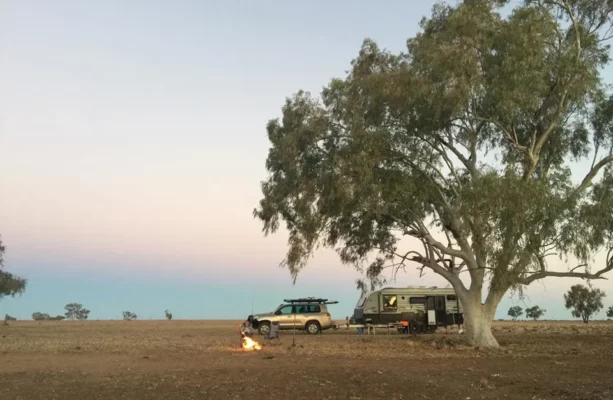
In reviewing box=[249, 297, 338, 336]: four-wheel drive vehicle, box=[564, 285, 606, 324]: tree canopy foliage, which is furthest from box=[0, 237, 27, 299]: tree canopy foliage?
box=[564, 285, 606, 324]: tree canopy foliage

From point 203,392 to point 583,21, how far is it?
74.3 feet

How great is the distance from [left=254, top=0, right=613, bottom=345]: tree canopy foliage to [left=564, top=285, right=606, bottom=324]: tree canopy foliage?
145 feet

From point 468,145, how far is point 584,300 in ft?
165

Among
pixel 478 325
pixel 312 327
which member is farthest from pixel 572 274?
pixel 312 327

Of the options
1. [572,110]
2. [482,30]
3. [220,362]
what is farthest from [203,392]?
[572,110]

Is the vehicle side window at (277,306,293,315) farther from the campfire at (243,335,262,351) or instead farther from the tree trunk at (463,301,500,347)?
the tree trunk at (463,301,500,347)

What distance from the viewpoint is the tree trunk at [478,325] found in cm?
2491

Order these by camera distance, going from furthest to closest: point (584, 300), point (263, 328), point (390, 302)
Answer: point (584, 300) → point (390, 302) → point (263, 328)

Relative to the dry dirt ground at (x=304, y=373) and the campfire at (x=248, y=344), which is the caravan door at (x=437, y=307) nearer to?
the dry dirt ground at (x=304, y=373)

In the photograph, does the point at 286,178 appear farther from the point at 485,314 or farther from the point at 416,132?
the point at 485,314

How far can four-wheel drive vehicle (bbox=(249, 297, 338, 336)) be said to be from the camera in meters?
37.2

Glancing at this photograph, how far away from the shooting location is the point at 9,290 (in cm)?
5803

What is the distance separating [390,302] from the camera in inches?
1527

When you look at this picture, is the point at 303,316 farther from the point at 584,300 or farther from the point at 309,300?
the point at 584,300
